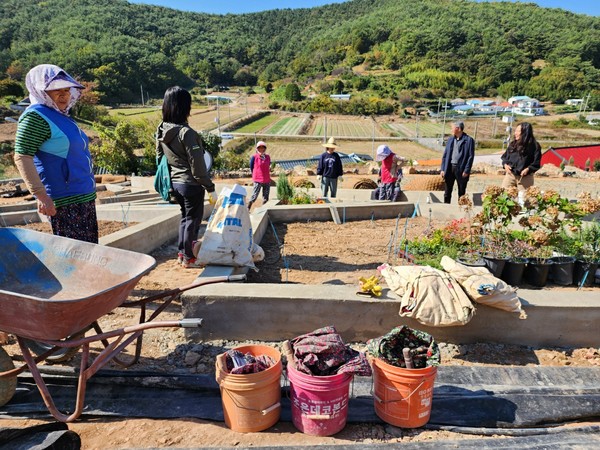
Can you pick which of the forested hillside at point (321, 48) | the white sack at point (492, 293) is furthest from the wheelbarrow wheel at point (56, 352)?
the forested hillside at point (321, 48)

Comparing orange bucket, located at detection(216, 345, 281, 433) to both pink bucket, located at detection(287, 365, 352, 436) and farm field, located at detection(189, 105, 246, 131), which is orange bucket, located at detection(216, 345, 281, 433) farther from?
farm field, located at detection(189, 105, 246, 131)

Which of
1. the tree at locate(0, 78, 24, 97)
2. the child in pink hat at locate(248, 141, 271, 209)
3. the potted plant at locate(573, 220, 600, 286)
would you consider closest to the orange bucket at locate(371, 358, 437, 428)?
the potted plant at locate(573, 220, 600, 286)

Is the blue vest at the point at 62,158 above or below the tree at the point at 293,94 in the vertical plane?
below

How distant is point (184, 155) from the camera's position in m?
3.72

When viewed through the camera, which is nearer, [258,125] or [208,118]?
[258,125]

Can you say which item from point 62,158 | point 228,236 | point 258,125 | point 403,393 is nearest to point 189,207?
point 228,236

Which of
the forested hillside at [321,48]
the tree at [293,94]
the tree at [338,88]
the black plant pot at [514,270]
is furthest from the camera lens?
the tree at [338,88]

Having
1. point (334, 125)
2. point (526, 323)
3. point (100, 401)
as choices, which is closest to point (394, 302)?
point (526, 323)

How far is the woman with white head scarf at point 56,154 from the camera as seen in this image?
8.84 ft

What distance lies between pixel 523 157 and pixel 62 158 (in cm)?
562

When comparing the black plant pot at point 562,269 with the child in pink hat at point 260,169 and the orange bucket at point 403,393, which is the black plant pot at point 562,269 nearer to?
the orange bucket at point 403,393

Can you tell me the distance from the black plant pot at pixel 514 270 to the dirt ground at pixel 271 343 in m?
0.92

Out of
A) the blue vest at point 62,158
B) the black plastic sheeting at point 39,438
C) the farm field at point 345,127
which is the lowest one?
the farm field at point 345,127

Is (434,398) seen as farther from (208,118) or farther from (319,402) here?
(208,118)
